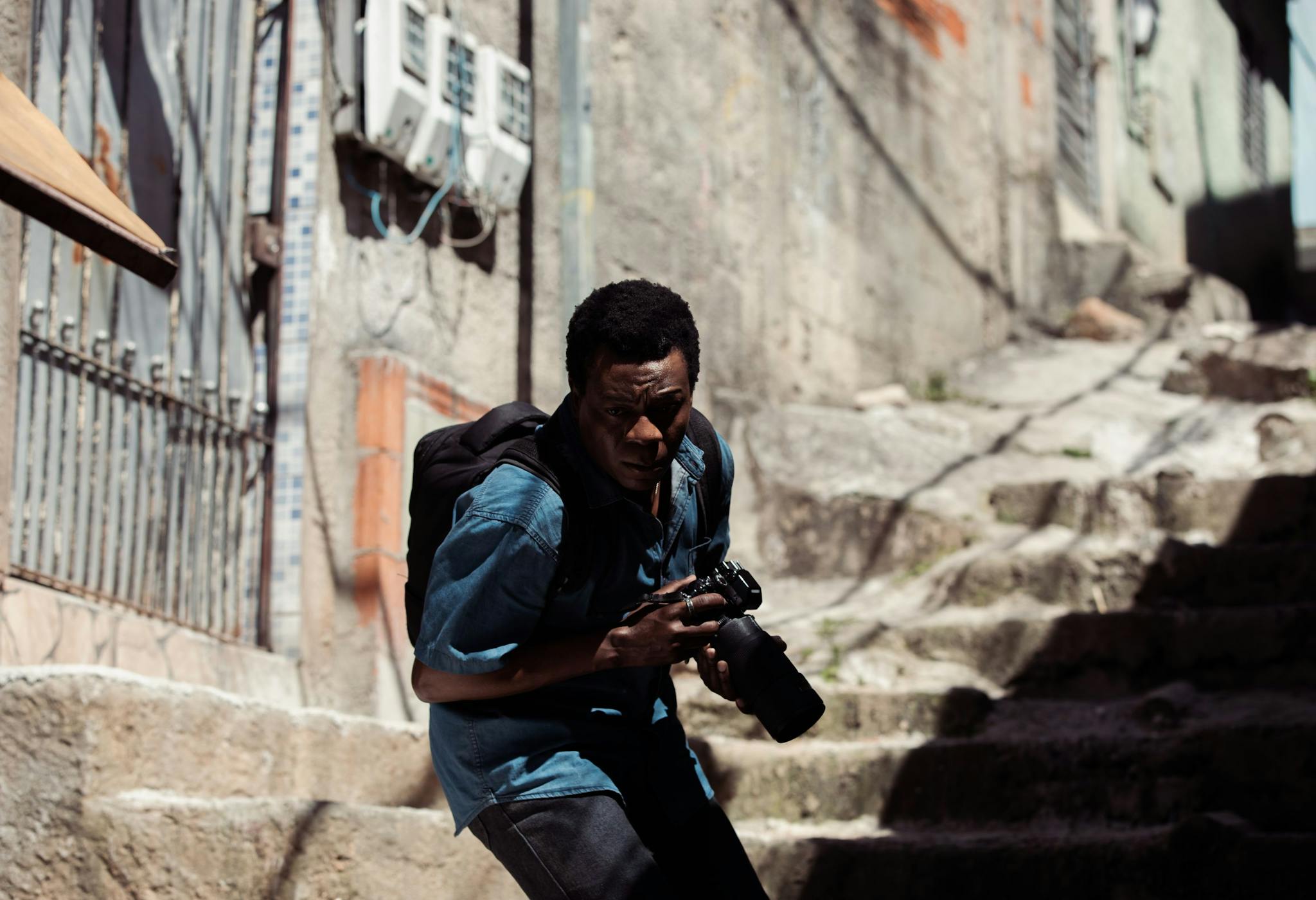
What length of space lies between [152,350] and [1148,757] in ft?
11.0

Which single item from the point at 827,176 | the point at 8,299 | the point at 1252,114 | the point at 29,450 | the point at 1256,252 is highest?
the point at 1252,114

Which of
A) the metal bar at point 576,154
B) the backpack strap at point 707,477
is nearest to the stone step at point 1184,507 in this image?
the metal bar at point 576,154

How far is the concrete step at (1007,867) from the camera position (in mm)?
3758

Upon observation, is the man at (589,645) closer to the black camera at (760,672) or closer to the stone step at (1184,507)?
the black camera at (760,672)

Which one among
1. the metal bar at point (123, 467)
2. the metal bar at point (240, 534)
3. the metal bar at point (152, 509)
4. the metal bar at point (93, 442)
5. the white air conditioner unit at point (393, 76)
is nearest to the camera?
the metal bar at point (93, 442)

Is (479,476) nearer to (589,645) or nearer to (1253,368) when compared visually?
Result: (589,645)

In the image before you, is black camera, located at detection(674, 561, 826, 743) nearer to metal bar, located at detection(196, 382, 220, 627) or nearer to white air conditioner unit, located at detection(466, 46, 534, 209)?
metal bar, located at detection(196, 382, 220, 627)

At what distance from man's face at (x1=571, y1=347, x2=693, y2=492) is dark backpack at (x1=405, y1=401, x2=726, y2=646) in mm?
71

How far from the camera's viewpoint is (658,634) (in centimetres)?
228

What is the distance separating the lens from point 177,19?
5.36m

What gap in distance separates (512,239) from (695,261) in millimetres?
1427

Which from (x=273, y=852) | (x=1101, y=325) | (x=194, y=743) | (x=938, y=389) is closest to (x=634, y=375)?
(x=273, y=852)

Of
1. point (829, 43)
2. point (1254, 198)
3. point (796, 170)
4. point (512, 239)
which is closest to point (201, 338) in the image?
point (512, 239)

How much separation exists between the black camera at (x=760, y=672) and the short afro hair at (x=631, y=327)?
35 centimetres
